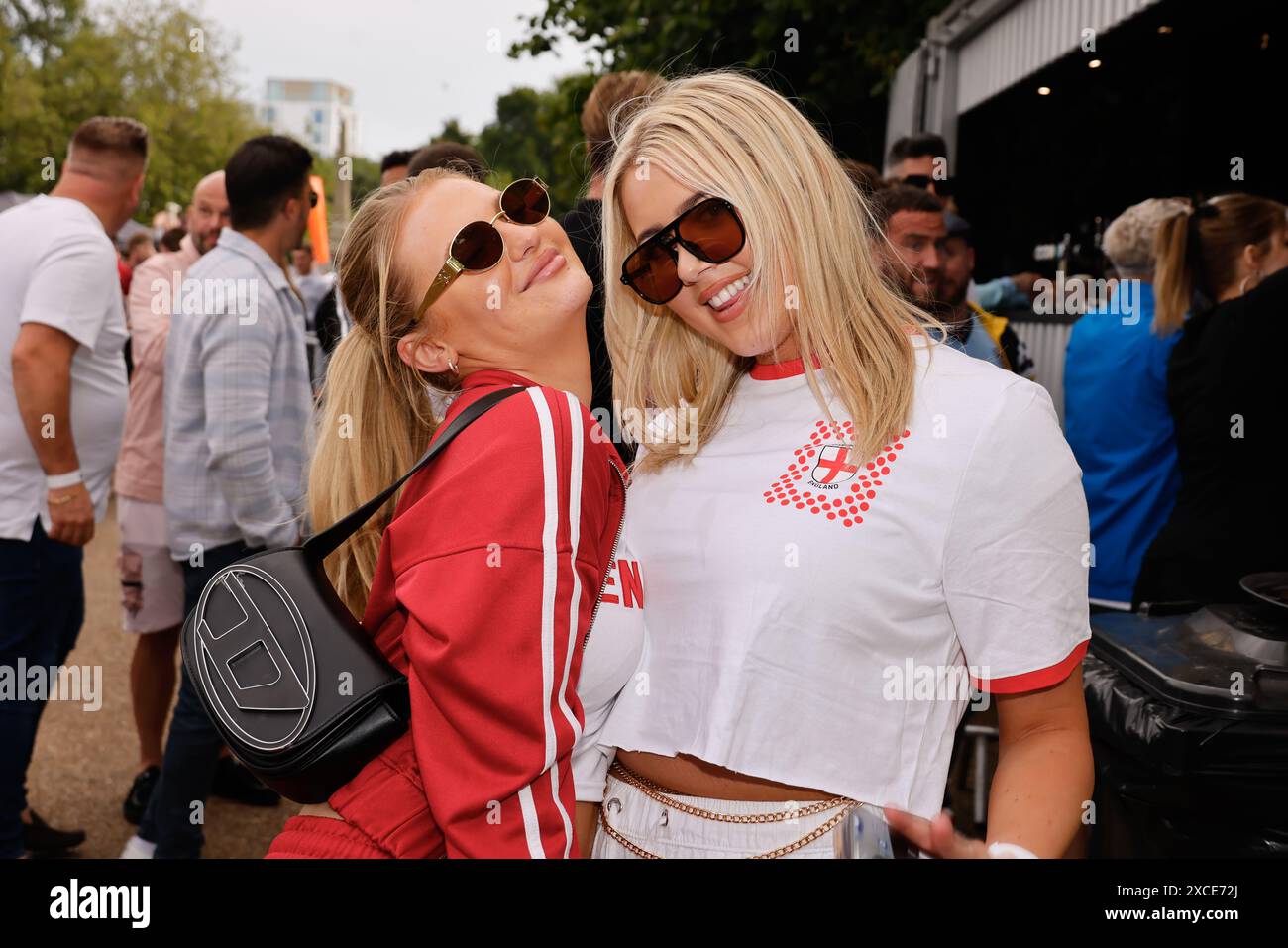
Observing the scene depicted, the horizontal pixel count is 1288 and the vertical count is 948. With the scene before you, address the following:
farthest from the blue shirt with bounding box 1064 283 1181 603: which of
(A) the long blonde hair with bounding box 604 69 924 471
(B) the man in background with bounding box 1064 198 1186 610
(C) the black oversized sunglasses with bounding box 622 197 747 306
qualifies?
(C) the black oversized sunglasses with bounding box 622 197 747 306

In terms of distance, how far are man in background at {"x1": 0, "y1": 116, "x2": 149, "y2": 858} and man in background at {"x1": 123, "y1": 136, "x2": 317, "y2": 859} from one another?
1.04 ft

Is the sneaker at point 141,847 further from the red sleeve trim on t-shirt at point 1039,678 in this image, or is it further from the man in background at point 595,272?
the red sleeve trim on t-shirt at point 1039,678

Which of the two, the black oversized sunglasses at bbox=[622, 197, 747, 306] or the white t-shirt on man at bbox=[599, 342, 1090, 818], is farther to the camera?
the black oversized sunglasses at bbox=[622, 197, 747, 306]

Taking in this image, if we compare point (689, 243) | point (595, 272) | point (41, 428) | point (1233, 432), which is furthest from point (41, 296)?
point (1233, 432)

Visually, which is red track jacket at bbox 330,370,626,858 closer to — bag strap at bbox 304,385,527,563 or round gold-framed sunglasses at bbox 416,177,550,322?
bag strap at bbox 304,385,527,563

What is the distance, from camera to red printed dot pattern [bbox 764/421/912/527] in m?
1.59

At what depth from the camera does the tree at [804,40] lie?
366 inches

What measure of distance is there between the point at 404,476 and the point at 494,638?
32cm

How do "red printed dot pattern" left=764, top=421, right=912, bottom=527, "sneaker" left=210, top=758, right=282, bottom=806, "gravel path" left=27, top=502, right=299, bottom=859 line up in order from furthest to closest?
"sneaker" left=210, top=758, right=282, bottom=806, "gravel path" left=27, top=502, right=299, bottom=859, "red printed dot pattern" left=764, top=421, right=912, bottom=527

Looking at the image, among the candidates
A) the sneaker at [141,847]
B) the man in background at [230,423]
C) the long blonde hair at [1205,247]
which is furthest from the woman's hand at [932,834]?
the sneaker at [141,847]

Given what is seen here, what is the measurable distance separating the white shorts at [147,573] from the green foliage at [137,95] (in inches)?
1297
